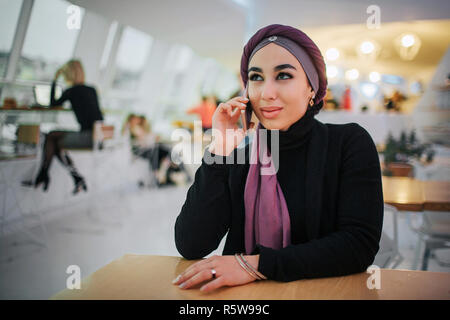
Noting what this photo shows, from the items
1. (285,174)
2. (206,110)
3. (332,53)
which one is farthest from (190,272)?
(332,53)

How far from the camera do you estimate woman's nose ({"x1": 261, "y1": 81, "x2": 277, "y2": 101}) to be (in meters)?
0.91

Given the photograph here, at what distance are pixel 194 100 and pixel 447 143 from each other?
6.50 metres

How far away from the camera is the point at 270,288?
2.34ft

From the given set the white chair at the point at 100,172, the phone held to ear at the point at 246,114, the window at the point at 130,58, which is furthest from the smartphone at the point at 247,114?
the window at the point at 130,58

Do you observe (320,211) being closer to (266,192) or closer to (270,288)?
(266,192)

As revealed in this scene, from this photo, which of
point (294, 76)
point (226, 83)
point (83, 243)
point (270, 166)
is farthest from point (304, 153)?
point (226, 83)

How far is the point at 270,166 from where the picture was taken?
0.99 m

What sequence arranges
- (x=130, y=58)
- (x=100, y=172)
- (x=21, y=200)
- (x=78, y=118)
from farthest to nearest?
(x=130, y=58) → (x=100, y=172) → (x=78, y=118) → (x=21, y=200)

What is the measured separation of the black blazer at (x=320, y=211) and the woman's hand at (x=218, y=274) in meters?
0.04

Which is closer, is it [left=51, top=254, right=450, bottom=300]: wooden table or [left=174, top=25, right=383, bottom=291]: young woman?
[left=51, top=254, right=450, bottom=300]: wooden table

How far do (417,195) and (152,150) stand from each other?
13.1ft

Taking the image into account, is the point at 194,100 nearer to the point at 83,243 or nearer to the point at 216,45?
the point at 216,45

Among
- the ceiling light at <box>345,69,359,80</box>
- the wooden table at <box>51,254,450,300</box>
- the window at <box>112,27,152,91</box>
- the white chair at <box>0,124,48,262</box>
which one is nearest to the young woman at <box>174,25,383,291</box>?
the wooden table at <box>51,254,450,300</box>

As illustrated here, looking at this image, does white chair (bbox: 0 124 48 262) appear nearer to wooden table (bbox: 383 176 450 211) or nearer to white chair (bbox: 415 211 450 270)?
wooden table (bbox: 383 176 450 211)
